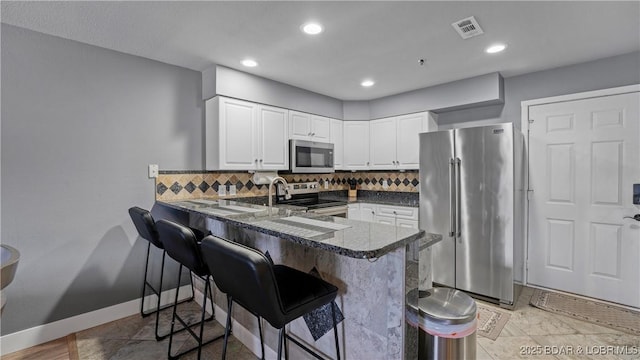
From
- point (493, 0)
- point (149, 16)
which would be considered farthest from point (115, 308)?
point (493, 0)

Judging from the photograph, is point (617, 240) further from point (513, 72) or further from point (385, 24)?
point (385, 24)

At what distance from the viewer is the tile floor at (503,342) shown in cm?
201

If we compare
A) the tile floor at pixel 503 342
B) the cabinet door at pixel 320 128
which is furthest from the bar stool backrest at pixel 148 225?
the cabinet door at pixel 320 128

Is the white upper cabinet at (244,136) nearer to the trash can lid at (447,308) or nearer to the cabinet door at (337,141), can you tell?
the cabinet door at (337,141)

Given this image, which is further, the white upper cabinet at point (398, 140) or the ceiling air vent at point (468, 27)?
the white upper cabinet at point (398, 140)

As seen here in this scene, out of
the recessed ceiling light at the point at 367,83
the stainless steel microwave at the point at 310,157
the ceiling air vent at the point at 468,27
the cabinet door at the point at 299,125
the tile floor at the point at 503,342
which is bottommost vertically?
the tile floor at the point at 503,342

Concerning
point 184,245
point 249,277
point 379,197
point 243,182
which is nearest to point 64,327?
point 184,245

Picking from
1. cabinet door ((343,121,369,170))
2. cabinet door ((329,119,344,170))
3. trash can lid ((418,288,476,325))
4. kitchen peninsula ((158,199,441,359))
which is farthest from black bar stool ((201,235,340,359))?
cabinet door ((343,121,369,170))

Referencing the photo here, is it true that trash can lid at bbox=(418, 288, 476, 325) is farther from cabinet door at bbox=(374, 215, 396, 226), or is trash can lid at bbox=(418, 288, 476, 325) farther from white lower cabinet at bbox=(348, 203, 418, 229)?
cabinet door at bbox=(374, 215, 396, 226)

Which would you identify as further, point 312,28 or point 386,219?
point 386,219

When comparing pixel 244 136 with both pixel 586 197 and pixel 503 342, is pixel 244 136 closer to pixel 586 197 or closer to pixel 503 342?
pixel 503 342

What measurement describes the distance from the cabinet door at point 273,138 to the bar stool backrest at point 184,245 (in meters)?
1.60

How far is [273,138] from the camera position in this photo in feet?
11.0

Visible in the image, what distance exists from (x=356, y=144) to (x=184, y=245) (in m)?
3.08
